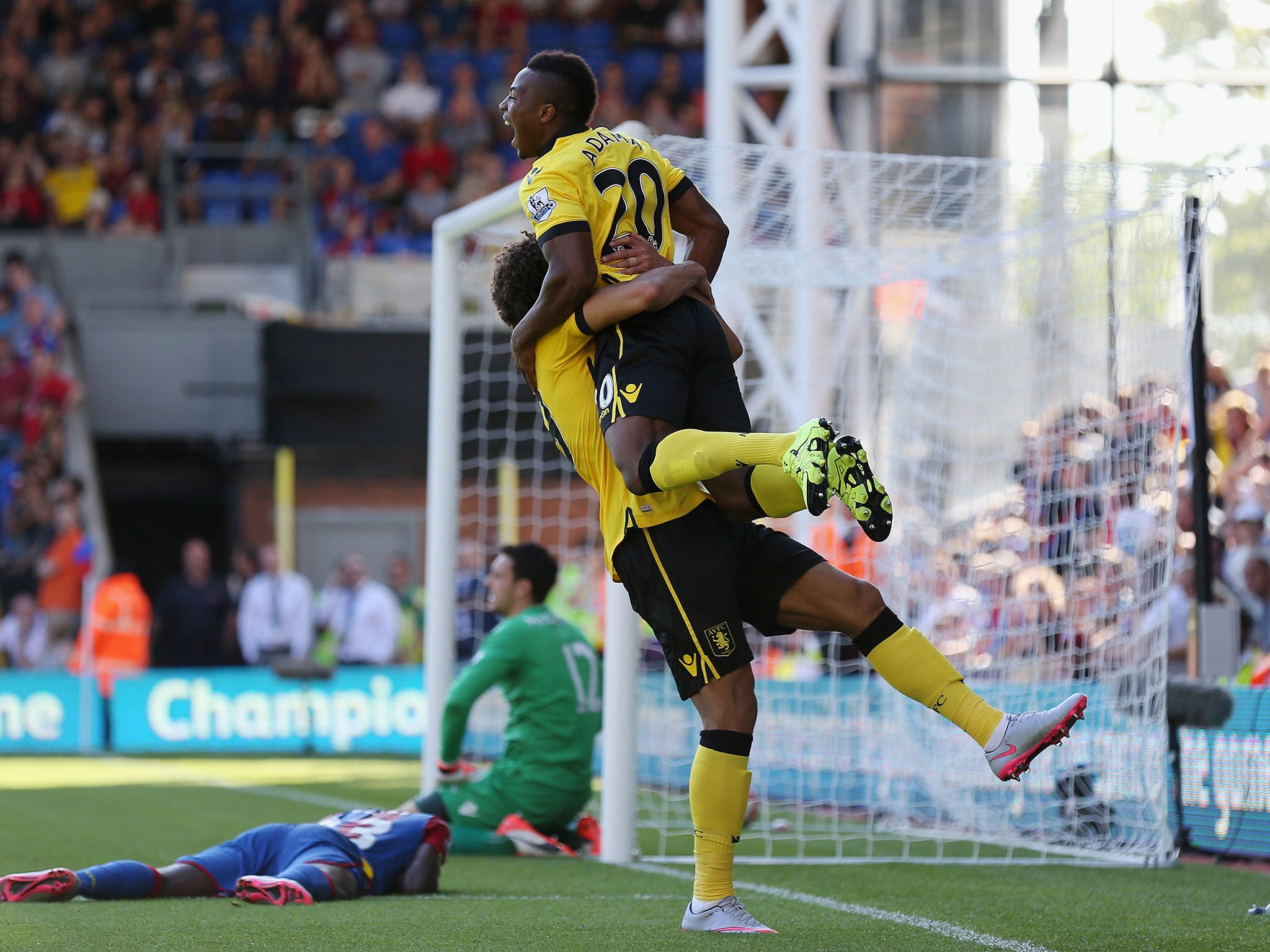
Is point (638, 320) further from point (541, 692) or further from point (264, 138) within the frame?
point (264, 138)

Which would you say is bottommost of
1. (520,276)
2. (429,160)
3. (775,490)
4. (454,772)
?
(454,772)

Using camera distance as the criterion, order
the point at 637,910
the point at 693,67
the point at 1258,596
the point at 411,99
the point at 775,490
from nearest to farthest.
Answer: the point at 775,490, the point at 637,910, the point at 1258,596, the point at 411,99, the point at 693,67

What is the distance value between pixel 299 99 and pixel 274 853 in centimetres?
1642

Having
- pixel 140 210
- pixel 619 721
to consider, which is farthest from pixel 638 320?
pixel 140 210

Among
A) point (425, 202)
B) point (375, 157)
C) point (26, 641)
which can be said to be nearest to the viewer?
point (26, 641)

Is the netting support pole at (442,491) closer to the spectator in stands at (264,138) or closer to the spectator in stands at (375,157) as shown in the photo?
the spectator in stands at (264,138)

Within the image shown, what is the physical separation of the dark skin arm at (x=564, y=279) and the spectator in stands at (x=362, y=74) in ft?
55.9

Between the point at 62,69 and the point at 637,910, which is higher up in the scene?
the point at 62,69

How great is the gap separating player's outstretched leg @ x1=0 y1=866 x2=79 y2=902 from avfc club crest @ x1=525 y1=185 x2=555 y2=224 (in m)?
2.58

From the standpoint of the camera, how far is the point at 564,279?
4.48 metres

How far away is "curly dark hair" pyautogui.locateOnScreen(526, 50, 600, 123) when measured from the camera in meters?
4.70

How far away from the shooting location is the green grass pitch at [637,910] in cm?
444

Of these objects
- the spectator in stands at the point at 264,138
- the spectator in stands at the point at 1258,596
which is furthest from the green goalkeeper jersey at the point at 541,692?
the spectator in stands at the point at 264,138

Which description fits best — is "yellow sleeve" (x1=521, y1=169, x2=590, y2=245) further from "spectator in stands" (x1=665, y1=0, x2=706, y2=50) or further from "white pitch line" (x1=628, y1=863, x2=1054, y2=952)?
"spectator in stands" (x1=665, y1=0, x2=706, y2=50)
